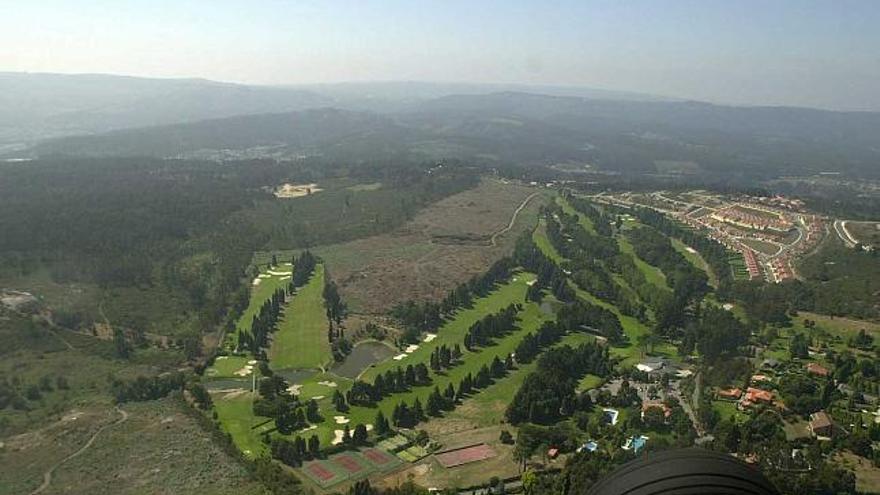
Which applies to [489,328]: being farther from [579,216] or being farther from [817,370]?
[579,216]

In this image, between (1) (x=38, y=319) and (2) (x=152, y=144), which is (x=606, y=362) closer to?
(1) (x=38, y=319)

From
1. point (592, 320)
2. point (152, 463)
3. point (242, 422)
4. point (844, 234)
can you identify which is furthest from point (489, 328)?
point (844, 234)

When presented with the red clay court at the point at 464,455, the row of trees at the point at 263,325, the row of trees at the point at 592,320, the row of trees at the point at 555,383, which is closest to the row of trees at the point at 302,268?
the row of trees at the point at 263,325

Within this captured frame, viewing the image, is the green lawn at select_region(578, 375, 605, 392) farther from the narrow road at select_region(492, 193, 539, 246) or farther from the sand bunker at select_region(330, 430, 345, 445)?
the narrow road at select_region(492, 193, 539, 246)

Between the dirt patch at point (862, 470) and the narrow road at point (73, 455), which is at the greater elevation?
the dirt patch at point (862, 470)

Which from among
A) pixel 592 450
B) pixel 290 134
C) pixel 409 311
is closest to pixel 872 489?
pixel 592 450

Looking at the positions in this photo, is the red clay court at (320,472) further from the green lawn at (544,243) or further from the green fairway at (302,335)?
the green lawn at (544,243)

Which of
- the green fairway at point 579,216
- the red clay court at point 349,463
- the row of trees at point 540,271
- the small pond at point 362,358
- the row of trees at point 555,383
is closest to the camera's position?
the red clay court at point 349,463
